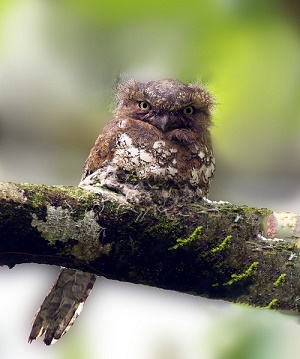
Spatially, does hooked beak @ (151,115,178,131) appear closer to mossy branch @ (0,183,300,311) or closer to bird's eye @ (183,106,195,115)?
bird's eye @ (183,106,195,115)

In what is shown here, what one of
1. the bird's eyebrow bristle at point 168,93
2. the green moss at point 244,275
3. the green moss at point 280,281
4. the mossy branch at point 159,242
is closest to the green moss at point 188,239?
the mossy branch at point 159,242

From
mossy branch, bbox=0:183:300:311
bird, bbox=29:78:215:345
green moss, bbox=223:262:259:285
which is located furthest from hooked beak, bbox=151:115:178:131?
green moss, bbox=223:262:259:285

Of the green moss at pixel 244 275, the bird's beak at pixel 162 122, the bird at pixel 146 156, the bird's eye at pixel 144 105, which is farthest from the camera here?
the bird's eye at pixel 144 105

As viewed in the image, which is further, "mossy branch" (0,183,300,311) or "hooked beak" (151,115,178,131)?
"hooked beak" (151,115,178,131)

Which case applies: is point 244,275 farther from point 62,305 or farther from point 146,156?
point 62,305

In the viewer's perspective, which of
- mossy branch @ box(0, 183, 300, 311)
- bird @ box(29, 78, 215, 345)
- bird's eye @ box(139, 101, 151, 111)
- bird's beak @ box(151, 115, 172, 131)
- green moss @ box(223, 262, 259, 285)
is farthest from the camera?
bird's eye @ box(139, 101, 151, 111)

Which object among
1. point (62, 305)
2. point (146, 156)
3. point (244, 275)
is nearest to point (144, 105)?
point (146, 156)

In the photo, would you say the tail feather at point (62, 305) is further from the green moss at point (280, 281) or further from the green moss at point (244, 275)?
the green moss at point (280, 281)
